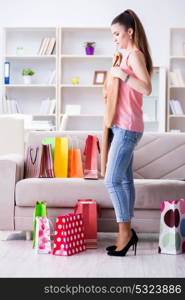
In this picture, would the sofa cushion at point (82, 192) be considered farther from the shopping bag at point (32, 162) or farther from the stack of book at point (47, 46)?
the stack of book at point (47, 46)

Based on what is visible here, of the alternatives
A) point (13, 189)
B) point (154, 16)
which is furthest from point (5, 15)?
point (13, 189)

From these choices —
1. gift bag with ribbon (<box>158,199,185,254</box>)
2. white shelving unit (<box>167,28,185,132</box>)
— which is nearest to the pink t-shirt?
gift bag with ribbon (<box>158,199,185,254</box>)

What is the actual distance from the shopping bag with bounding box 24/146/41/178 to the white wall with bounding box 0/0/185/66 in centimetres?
432

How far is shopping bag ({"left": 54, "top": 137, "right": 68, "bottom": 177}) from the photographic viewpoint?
414 centimetres

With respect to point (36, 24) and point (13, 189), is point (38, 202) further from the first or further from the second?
point (36, 24)

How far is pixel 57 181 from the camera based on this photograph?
3.90 m

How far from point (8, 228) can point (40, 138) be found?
0.79 meters

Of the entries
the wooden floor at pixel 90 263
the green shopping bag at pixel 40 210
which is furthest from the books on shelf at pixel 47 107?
the green shopping bag at pixel 40 210

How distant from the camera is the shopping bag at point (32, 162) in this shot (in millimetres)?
4172

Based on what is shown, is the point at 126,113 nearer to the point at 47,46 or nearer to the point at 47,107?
the point at 47,107

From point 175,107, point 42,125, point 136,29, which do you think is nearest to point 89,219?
point 136,29

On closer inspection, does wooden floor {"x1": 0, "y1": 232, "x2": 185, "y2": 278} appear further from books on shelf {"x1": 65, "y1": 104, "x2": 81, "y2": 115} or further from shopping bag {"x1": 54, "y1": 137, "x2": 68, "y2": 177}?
books on shelf {"x1": 65, "y1": 104, "x2": 81, "y2": 115}

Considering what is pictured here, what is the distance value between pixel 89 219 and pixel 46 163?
0.55m

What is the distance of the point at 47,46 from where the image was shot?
822 cm
